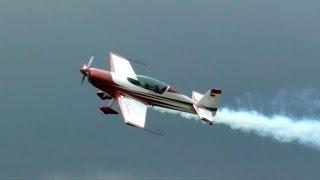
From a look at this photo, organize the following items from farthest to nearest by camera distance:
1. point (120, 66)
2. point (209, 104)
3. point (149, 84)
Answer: point (120, 66), point (209, 104), point (149, 84)

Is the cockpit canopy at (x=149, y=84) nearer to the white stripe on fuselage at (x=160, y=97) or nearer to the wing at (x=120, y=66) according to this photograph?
A: the white stripe on fuselage at (x=160, y=97)

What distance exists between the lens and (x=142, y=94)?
9712 cm

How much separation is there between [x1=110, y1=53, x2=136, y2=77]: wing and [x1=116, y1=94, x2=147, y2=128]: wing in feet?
9.67

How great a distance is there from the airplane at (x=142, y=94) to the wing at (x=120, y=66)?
1690 millimetres

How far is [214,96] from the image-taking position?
97500 mm

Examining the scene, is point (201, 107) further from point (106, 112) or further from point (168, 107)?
point (106, 112)

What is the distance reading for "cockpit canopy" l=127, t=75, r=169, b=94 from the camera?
318ft

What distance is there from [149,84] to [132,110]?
3107mm

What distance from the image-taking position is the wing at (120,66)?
99.9m

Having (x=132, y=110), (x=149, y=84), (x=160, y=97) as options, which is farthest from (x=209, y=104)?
(x=132, y=110)

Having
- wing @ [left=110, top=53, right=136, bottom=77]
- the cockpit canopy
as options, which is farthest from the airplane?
wing @ [left=110, top=53, right=136, bottom=77]

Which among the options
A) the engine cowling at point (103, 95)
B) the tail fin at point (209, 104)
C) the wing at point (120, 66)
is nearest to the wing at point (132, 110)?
the engine cowling at point (103, 95)

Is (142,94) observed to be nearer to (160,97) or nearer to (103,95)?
(160,97)

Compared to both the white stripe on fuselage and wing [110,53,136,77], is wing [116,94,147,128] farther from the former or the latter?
wing [110,53,136,77]
